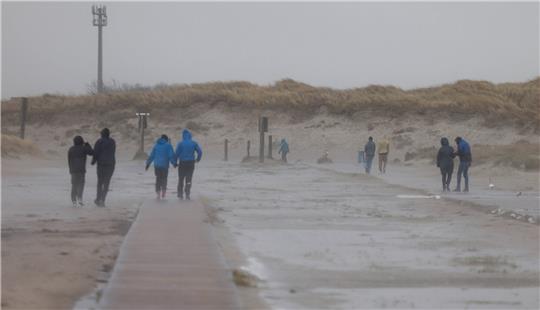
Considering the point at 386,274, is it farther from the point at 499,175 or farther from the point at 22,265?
the point at 499,175

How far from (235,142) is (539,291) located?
64.2 metres

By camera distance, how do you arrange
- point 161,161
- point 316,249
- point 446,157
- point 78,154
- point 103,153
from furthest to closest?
point 446,157 → point 161,161 → point 78,154 → point 103,153 → point 316,249

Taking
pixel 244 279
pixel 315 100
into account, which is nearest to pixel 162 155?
pixel 244 279

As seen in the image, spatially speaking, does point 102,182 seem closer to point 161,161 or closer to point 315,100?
point 161,161

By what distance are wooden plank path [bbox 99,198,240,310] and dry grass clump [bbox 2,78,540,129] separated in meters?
61.0

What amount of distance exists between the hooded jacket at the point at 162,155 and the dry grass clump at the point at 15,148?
966 inches

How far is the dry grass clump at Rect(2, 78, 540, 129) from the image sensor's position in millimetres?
76938

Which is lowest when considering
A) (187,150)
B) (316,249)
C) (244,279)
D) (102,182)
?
(316,249)

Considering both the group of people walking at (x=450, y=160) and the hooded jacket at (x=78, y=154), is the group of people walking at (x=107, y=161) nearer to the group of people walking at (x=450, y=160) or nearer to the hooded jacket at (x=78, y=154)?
the hooded jacket at (x=78, y=154)

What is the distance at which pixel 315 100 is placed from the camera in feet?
268

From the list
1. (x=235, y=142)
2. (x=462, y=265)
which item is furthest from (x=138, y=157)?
(x=462, y=265)

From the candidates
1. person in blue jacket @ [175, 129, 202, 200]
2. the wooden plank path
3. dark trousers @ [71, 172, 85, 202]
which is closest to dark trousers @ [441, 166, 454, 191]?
person in blue jacket @ [175, 129, 202, 200]

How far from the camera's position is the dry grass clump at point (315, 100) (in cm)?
7694

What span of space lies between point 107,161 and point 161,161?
1.71 metres
